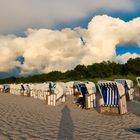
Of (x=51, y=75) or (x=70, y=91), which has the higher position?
(x=51, y=75)

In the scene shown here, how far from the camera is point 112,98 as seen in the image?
47.5 ft

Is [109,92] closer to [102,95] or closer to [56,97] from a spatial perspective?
[102,95]

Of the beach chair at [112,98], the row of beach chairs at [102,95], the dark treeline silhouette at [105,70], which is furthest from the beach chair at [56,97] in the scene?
the dark treeline silhouette at [105,70]

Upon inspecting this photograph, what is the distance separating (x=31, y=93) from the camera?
106 ft

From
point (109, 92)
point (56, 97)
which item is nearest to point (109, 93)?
point (109, 92)

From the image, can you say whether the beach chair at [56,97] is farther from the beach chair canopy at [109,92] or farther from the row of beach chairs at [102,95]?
the beach chair canopy at [109,92]

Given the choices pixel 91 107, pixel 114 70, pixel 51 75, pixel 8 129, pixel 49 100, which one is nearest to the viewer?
pixel 8 129

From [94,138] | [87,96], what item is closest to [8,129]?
[94,138]

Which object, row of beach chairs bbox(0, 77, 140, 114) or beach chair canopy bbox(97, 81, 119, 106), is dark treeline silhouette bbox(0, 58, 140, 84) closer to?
row of beach chairs bbox(0, 77, 140, 114)

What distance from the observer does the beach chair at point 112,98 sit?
14.2 meters

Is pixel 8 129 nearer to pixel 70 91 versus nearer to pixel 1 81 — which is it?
pixel 70 91

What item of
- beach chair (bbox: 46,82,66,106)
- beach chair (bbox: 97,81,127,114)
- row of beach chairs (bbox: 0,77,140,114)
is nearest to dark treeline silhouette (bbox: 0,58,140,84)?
row of beach chairs (bbox: 0,77,140,114)

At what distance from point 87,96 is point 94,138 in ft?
31.5

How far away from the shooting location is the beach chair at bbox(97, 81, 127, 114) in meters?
14.2
